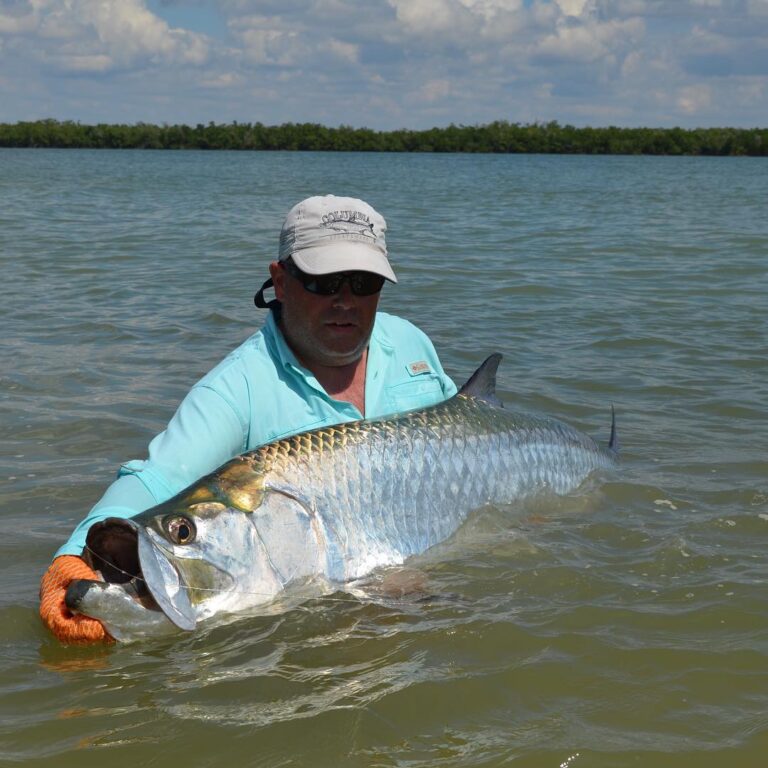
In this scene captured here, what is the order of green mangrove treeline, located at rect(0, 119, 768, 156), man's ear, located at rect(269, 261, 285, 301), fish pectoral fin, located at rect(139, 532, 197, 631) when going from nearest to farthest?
fish pectoral fin, located at rect(139, 532, 197, 631)
man's ear, located at rect(269, 261, 285, 301)
green mangrove treeline, located at rect(0, 119, 768, 156)

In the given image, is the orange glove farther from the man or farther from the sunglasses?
the sunglasses

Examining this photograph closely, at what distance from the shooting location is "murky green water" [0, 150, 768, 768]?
327 cm

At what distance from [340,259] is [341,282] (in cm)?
10

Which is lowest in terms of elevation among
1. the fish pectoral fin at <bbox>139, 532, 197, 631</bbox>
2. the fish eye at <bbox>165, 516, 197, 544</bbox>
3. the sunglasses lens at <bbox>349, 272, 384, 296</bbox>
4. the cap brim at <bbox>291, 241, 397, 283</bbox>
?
the fish pectoral fin at <bbox>139, 532, 197, 631</bbox>

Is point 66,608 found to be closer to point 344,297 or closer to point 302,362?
point 302,362

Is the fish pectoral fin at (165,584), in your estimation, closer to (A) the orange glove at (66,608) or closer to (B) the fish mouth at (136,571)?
(B) the fish mouth at (136,571)

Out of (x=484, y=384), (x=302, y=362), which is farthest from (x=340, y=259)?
(x=484, y=384)

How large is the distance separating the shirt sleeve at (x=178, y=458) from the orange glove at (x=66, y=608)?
0.07 m

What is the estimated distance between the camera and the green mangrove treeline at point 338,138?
85.2m

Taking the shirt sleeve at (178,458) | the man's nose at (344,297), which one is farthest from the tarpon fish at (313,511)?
the man's nose at (344,297)

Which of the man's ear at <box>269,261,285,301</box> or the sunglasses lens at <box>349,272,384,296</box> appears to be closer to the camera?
the sunglasses lens at <box>349,272,384,296</box>

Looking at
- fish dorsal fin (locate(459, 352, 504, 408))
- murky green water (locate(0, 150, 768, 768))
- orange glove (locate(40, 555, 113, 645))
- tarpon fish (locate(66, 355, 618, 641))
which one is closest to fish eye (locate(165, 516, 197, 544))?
tarpon fish (locate(66, 355, 618, 641))

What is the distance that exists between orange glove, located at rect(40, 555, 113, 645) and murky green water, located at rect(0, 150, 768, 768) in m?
0.21

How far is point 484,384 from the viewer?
4.28 metres
